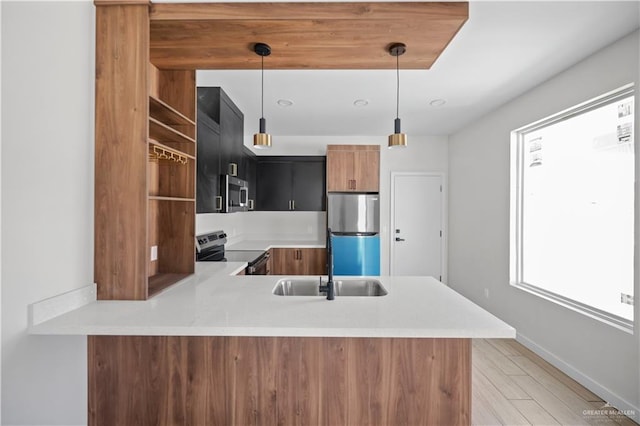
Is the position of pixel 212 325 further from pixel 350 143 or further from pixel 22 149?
pixel 350 143

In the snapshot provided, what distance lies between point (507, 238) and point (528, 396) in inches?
64.3

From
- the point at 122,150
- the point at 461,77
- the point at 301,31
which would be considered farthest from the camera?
the point at 461,77

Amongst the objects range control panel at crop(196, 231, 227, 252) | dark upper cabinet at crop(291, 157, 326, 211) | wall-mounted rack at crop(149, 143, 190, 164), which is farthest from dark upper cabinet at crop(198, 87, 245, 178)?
dark upper cabinet at crop(291, 157, 326, 211)

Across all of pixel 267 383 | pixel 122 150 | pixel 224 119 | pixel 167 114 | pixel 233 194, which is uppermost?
pixel 224 119

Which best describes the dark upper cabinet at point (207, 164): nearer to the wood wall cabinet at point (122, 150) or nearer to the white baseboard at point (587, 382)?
the wood wall cabinet at point (122, 150)

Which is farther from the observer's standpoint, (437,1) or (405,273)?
(405,273)

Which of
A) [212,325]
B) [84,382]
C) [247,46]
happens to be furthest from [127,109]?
[84,382]

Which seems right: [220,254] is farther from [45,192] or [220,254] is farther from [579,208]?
[579,208]

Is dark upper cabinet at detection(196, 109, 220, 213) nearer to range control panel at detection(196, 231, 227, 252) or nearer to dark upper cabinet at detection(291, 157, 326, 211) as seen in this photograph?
range control panel at detection(196, 231, 227, 252)

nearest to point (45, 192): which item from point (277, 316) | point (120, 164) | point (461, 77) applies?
point (120, 164)

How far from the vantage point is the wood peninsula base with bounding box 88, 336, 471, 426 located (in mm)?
1423

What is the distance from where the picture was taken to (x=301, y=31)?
175 cm

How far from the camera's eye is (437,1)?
5.39ft

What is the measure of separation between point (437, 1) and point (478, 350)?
2.96m
